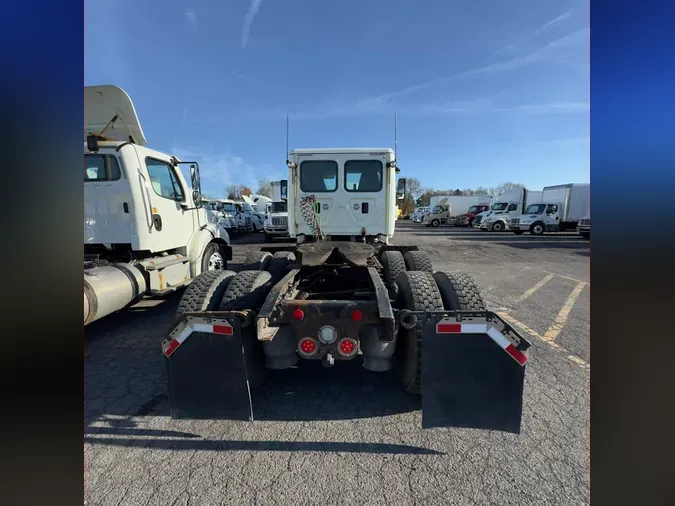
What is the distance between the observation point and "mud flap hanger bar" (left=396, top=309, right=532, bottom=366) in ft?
7.63

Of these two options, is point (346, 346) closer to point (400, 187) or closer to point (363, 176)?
point (363, 176)

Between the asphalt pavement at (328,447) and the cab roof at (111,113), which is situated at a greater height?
the cab roof at (111,113)

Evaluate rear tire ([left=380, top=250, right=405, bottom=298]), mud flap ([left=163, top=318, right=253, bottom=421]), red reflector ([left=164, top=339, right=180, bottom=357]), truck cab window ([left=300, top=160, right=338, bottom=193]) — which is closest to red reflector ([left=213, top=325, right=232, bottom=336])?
mud flap ([left=163, top=318, right=253, bottom=421])

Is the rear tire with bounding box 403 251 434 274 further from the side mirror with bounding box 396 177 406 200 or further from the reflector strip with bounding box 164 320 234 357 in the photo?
the reflector strip with bounding box 164 320 234 357

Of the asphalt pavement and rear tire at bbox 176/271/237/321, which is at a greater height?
rear tire at bbox 176/271/237/321

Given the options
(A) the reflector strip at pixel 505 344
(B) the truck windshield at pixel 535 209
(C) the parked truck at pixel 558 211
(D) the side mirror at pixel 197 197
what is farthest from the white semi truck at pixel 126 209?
(B) the truck windshield at pixel 535 209

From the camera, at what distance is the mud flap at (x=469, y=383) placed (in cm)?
235

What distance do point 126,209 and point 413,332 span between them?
15.3ft

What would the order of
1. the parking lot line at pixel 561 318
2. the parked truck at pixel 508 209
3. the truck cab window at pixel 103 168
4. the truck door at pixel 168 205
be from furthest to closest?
1. the parked truck at pixel 508 209
2. the truck door at pixel 168 205
3. the truck cab window at pixel 103 168
4. the parking lot line at pixel 561 318

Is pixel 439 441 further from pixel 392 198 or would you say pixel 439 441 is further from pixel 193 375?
pixel 392 198

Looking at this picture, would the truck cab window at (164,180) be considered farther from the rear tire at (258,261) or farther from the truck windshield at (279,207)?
the truck windshield at (279,207)

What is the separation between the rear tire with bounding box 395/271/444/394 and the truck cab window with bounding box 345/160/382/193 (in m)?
3.69

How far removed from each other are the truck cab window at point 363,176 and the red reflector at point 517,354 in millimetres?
4616
